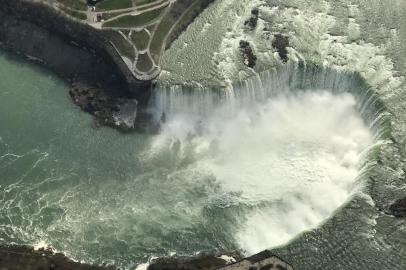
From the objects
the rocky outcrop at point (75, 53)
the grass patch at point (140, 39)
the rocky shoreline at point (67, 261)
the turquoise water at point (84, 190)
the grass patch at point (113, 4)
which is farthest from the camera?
the grass patch at point (113, 4)

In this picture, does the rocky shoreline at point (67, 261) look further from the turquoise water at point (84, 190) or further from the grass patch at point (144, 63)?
A: the grass patch at point (144, 63)

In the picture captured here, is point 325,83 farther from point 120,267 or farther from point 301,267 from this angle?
point 120,267

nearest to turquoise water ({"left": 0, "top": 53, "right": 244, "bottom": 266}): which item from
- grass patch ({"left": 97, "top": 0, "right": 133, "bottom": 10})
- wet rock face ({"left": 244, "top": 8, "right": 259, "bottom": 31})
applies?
grass patch ({"left": 97, "top": 0, "right": 133, "bottom": 10})

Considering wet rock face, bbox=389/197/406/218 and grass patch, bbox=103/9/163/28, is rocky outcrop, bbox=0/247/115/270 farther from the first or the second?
grass patch, bbox=103/9/163/28

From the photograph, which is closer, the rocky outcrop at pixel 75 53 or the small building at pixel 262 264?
the small building at pixel 262 264

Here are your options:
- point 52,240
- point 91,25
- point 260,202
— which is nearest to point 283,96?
point 260,202

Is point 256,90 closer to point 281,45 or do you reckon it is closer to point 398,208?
point 281,45

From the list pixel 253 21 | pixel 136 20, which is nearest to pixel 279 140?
pixel 253 21

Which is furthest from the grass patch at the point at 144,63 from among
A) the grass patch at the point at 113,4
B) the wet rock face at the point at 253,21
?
the wet rock face at the point at 253,21
